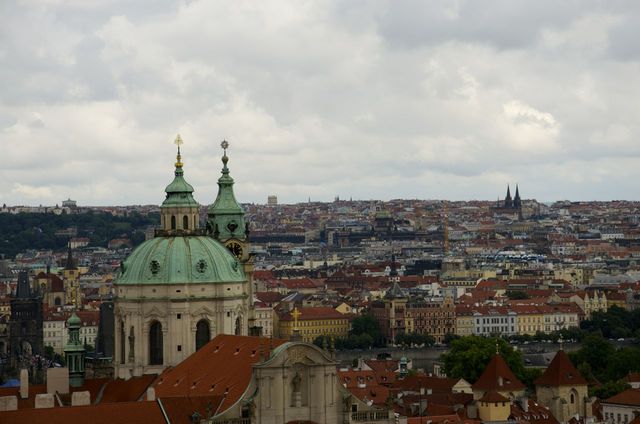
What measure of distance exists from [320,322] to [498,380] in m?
72.0

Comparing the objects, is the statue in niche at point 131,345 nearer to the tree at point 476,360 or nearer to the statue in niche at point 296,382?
the statue in niche at point 296,382

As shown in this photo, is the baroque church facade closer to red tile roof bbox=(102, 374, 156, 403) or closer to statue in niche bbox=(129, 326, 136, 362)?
statue in niche bbox=(129, 326, 136, 362)

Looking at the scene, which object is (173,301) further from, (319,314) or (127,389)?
(319,314)

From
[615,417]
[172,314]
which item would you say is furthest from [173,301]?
[615,417]

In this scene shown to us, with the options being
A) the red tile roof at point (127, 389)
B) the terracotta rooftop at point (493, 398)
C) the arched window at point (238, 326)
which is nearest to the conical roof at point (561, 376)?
the terracotta rooftop at point (493, 398)

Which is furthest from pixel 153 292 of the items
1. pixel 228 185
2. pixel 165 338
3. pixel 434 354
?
pixel 434 354

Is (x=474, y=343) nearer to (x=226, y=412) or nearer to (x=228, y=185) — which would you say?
(x=228, y=185)

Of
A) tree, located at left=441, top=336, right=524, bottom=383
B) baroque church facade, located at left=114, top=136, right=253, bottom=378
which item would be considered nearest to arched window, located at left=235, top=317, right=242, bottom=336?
baroque church facade, located at left=114, top=136, right=253, bottom=378

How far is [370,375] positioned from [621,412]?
16.0m

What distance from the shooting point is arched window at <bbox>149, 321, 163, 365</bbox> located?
6406cm

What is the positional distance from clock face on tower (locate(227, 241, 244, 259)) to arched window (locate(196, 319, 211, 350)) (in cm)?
867

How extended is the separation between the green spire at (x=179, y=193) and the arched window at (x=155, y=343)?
415 centimetres

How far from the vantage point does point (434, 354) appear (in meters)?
135

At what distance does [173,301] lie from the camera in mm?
63969
